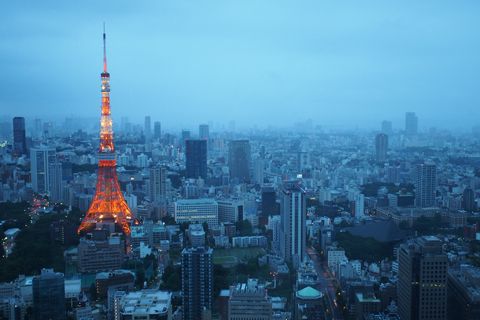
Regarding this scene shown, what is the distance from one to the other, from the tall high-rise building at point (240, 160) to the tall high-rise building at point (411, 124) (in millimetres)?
6690

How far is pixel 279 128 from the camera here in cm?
2709

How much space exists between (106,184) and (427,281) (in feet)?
23.0

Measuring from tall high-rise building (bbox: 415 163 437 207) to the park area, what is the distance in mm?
5757

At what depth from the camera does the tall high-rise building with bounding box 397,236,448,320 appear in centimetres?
550

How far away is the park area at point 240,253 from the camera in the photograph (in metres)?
9.02

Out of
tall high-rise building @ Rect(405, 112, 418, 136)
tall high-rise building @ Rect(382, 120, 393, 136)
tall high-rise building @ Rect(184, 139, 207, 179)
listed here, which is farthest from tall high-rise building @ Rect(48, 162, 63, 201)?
tall high-rise building @ Rect(382, 120, 393, 136)

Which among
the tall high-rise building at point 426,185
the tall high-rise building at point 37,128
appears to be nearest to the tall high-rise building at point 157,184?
the tall high-rise building at point 426,185

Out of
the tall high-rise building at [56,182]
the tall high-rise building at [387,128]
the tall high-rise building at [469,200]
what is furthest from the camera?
the tall high-rise building at [387,128]

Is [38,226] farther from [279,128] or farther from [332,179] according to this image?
[279,128]

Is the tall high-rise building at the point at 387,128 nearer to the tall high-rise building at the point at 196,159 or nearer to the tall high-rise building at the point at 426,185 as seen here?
the tall high-rise building at the point at 196,159

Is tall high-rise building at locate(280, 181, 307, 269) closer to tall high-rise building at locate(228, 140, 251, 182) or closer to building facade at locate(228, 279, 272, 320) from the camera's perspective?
building facade at locate(228, 279, 272, 320)

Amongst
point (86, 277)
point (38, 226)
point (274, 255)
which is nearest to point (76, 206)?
point (38, 226)

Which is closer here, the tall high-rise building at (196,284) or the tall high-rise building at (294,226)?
the tall high-rise building at (196,284)

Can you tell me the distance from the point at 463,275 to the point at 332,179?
38.9ft
